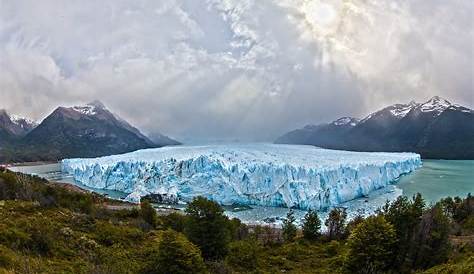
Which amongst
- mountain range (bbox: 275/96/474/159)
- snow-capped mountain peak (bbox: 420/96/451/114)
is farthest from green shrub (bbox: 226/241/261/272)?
snow-capped mountain peak (bbox: 420/96/451/114)

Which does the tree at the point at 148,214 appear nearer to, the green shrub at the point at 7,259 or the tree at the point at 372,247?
the tree at the point at 372,247

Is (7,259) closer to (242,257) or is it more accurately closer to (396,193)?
(242,257)

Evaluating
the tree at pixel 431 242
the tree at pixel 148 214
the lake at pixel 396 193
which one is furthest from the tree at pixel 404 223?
the lake at pixel 396 193

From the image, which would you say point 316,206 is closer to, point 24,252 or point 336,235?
point 336,235

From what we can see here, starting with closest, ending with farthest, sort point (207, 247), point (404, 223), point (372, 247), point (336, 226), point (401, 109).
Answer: point (372, 247), point (404, 223), point (207, 247), point (336, 226), point (401, 109)

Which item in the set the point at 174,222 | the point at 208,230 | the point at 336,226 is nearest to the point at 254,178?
the point at 336,226

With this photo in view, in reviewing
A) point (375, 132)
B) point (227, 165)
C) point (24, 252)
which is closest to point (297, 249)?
point (24, 252)

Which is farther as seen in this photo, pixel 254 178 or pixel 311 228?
pixel 254 178
